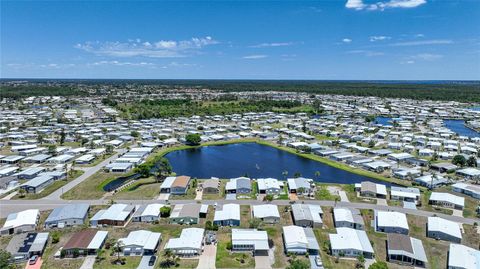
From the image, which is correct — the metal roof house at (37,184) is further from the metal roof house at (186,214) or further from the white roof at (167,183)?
the metal roof house at (186,214)

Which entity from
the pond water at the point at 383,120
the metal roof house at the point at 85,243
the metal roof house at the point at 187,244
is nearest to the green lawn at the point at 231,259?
the metal roof house at the point at 187,244

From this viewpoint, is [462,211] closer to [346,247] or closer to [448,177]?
[448,177]

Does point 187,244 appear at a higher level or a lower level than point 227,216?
lower

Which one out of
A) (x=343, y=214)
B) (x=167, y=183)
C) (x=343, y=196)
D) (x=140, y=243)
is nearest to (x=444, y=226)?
(x=343, y=214)

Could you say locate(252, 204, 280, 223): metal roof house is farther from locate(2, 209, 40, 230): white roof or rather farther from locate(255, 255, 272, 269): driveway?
locate(2, 209, 40, 230): white roof

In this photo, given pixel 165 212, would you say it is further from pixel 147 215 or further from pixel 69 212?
pixel 69 212

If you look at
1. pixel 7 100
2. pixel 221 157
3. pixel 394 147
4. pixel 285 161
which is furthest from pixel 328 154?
Result: pixel 7 100
